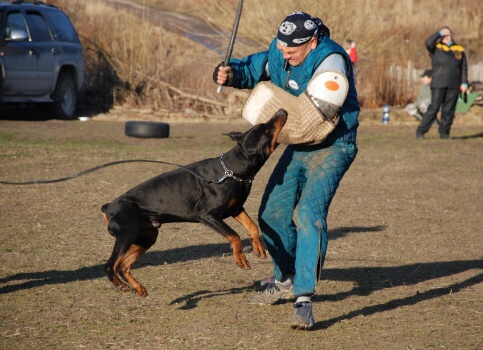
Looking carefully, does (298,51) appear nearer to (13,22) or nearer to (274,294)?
(274,294)

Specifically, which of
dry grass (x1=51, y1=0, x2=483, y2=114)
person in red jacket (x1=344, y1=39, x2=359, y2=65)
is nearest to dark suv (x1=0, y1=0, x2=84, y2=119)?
dry grass (x1=51, y1=0, x2=483, y2=114)

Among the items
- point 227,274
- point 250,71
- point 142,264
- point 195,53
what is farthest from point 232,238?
point 195,53

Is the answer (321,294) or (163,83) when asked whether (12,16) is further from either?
(321,294)

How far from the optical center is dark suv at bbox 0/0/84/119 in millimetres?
15070

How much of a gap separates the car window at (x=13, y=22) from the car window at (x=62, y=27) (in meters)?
0.92

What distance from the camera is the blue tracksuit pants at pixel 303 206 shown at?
16.5 feet

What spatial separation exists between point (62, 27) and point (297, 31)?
12709mm

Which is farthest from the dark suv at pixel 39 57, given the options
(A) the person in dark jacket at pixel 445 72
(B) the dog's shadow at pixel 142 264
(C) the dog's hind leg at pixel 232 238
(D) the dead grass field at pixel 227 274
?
(C) the dog's hind leg at pixel 232 238

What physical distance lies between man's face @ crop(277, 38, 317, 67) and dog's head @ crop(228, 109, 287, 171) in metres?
0.39

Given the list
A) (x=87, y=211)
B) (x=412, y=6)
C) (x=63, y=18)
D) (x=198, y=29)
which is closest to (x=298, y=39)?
(x=87, y=211)

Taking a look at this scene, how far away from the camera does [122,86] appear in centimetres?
1922

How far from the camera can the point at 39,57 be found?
15.7m

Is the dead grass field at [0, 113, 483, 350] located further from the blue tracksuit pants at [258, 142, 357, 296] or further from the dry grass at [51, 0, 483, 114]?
the dry grass at [51, 0, 483, 114]

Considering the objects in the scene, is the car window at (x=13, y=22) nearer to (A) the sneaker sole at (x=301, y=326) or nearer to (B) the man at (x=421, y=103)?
(B) the man at (x=421, y=103)
